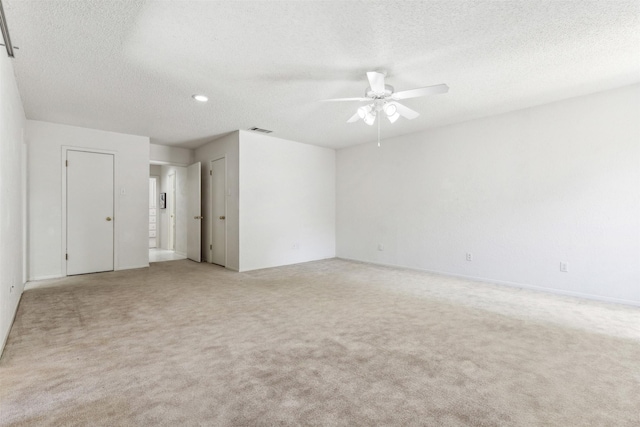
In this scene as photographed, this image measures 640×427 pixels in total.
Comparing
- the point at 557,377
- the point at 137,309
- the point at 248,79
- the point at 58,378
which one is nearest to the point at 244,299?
the point at 137,309

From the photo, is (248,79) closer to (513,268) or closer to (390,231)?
(390,231)

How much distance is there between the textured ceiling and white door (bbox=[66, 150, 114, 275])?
1.05 metres

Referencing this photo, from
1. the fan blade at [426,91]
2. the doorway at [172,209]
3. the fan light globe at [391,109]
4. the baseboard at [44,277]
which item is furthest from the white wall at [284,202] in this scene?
the fan blade at [426,91]

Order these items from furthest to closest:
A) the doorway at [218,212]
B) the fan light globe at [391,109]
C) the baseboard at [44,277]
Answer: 1. the doorway at [218,212]
2. the baseboard at [44,277]
3. the fan light globe at [391,109]

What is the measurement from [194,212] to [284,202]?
6.59 feet

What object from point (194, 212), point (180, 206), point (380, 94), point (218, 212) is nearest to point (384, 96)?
point (380, 94)

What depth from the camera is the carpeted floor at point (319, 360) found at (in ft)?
5.24

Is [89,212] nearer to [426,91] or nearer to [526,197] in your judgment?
[426,91]

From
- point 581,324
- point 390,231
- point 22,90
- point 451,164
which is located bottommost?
point 581,324

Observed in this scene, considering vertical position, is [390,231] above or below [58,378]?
above

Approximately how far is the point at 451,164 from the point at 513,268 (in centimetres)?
184

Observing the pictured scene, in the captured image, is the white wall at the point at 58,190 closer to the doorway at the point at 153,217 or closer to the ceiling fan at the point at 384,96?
the doorway at the point at 153,217

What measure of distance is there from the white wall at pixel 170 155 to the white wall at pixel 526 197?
13.6 ft

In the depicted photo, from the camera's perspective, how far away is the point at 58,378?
6.26ft
